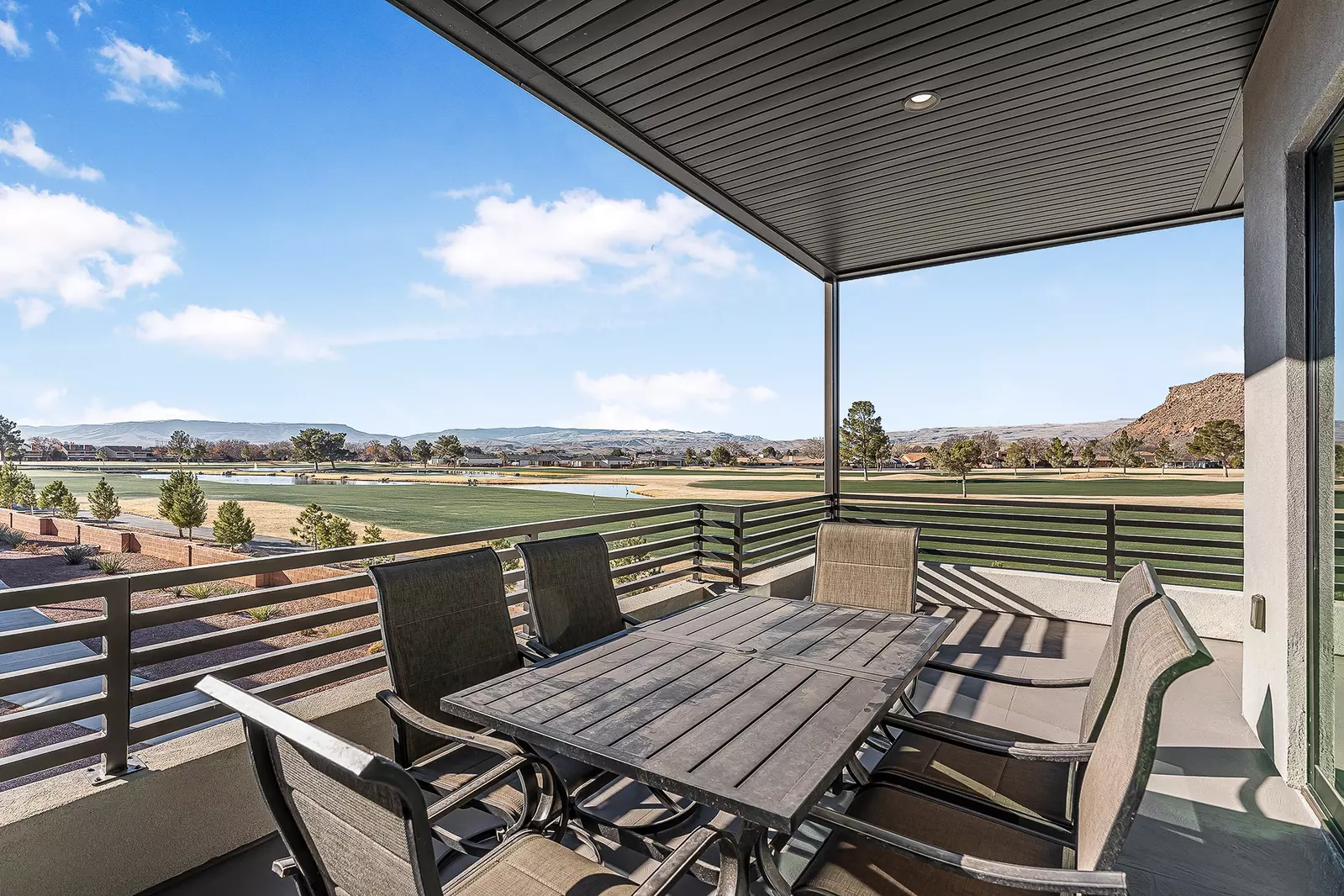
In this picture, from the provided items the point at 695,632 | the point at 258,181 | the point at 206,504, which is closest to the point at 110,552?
the point at 206,504

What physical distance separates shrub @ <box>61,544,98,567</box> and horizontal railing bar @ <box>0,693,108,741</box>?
1316 cm

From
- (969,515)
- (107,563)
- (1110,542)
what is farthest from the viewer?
(107,563)

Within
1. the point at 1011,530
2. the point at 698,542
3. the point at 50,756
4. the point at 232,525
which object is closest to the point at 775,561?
the point at 698,542

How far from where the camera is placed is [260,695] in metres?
2.24

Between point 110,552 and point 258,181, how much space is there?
990 cm

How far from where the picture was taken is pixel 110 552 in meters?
12.7

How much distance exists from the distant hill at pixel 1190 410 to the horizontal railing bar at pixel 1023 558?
278 cm

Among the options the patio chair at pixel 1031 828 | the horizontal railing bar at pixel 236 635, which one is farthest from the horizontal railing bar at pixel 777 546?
the patio chair at pixel 1031 828

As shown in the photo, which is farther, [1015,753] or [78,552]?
[78,552]

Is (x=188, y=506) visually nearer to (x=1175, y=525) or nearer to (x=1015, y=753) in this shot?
(x=1015, y=753)

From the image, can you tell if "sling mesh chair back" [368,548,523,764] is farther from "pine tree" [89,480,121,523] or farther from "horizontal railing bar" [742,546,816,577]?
"pine tree" [89,480,121,523]

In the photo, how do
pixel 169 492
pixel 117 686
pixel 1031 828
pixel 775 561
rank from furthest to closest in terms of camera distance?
pixel 169 492
pixel 775 561
pixel 117 686
pixel 1031 828

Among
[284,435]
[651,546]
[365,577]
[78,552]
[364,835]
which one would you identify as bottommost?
[78,552]

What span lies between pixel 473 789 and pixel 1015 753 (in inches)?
50.4
